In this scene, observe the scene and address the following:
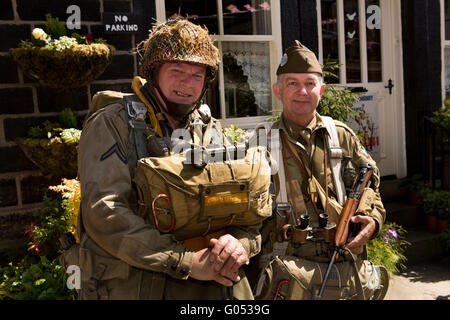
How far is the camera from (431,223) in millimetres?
5715

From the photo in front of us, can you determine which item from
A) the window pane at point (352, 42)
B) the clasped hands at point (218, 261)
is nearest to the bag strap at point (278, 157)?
the clasped hands at point (218, 261)

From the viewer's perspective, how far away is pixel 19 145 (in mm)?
3934

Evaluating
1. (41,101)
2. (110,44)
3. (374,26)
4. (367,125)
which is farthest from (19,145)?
(374,26)

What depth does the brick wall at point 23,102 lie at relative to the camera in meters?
3.92

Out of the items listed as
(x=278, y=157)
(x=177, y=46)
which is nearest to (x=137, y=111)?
(x=177, y=46)

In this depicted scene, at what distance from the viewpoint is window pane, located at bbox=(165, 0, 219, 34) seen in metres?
5.00

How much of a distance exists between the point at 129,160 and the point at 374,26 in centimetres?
551

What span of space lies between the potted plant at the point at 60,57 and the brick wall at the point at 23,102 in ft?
0.50

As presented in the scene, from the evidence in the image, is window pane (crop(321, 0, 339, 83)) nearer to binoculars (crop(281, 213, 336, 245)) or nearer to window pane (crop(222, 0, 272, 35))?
window pane (crop(222, 0, 272, 35))

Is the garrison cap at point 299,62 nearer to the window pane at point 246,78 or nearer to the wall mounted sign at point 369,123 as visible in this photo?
the window pane at point 246,78

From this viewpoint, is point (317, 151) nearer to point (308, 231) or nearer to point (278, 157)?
point (278, 157)

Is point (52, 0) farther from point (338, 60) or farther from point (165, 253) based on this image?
point (338, 60)

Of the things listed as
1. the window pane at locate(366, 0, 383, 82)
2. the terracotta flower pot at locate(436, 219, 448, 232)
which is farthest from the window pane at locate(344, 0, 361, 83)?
the terracotta flower pot at locate(436, 219, 448, 232)

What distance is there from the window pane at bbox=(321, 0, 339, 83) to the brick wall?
9.77ft
